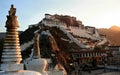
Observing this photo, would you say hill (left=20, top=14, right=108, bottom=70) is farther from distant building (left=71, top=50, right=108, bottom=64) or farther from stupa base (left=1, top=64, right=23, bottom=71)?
stupa base (left=1, top=64, right=23, bottom=71)

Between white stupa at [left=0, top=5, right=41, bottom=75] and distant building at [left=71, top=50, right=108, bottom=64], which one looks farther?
distant building at [left=71, top=50, right=108, bottom=64]

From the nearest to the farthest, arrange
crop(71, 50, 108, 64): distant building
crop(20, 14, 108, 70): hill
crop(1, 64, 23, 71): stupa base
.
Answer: crop(1, 64, 23, 71): stupa base < crop(20, 14, 108, 70): hill < crop(71, 50, 108, 64): distant building

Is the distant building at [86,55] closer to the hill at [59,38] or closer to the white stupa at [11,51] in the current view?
the hill at [59,38]

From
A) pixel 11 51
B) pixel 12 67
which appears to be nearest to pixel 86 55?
pixel 11 51

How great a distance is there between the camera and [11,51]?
33.9 ft

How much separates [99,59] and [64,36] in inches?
458

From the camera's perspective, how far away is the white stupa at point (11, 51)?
9.91 metres

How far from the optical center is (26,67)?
1625cm

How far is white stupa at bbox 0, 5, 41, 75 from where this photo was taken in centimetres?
991

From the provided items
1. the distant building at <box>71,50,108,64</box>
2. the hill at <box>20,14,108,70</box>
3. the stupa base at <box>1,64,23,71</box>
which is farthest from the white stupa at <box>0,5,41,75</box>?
the distant building at <box>71,50,108,64</box>

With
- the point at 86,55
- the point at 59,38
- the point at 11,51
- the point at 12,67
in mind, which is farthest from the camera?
the point at 59,38

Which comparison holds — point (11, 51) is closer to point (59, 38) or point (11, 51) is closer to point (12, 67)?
point (12, 67)

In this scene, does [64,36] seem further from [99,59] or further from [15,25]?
[15,25]

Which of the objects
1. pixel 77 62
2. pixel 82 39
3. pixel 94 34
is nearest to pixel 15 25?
pixel 77 62
